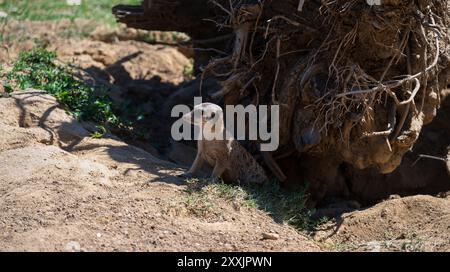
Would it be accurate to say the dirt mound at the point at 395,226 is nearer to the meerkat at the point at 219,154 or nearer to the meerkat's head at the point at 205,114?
the meerkat at the point at 219,154

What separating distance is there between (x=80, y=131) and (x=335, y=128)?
2.57m

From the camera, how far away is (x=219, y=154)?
6.77 meters

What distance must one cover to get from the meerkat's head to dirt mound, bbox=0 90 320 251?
571 mm

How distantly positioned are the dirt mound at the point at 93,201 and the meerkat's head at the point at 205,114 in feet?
1.87

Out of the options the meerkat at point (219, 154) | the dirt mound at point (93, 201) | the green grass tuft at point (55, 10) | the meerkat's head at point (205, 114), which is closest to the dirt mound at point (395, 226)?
the dirt mound at point (93, 201)

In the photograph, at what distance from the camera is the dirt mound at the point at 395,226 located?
18.6 ft

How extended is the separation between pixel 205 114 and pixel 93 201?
1.47 meters

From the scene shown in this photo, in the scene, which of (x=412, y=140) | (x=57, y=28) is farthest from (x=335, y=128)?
(x=57, y=28)

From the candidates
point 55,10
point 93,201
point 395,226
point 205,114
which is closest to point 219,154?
point 205,114

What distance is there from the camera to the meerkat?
6504mm

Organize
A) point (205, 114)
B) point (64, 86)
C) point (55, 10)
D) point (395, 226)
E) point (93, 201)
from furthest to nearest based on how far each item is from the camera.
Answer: point (55, 10) < point (64, 86) < point (205, 114) < point (395, 226) < point (93, 201)

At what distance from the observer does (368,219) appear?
6.43 m

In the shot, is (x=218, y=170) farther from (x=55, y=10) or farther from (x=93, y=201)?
(x=55, y=10)

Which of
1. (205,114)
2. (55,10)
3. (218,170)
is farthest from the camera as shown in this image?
(55,10)
